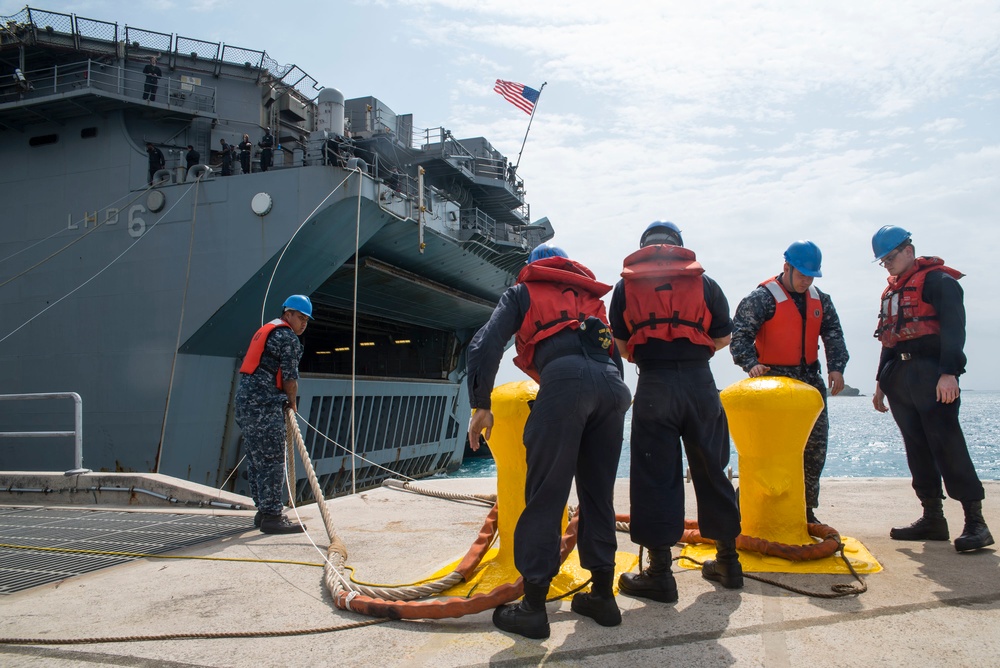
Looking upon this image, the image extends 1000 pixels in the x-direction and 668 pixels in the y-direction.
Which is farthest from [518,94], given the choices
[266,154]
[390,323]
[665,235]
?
[665,235]

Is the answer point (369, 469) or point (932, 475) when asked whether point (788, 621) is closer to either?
point (932, 475)

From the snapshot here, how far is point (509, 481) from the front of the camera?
2.94 meters

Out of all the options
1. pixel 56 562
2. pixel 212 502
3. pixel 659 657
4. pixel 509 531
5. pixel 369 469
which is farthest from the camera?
pixel 369 469

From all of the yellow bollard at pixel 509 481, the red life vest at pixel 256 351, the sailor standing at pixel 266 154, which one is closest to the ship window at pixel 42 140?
the sailor standing at pixel 266 154

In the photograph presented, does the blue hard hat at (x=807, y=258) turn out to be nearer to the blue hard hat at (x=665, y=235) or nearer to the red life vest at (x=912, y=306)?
the red life vest at (x=912, y=306)

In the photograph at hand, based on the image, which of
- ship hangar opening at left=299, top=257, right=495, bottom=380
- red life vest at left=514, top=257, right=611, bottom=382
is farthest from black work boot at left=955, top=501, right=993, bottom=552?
ship hangar opening at left=299, top=257, right=495, bottom=380

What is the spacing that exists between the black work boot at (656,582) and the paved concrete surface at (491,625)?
0.06 metres

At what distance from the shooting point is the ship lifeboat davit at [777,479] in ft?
10.1

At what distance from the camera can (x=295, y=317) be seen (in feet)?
15.7

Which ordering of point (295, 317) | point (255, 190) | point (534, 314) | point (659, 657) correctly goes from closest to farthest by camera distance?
point (659, 657) → point (534, 314) → point (295, 317) → point (255, 190)

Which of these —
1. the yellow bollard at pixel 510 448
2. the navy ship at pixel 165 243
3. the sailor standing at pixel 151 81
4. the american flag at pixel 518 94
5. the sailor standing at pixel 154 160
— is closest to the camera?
the yellow bollard at pixel 510 448

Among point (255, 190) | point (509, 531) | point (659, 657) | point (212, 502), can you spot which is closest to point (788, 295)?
point (509, 531)

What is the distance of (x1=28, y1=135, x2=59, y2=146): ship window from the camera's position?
12078 millimetres

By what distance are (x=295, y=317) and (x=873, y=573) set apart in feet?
13.0
